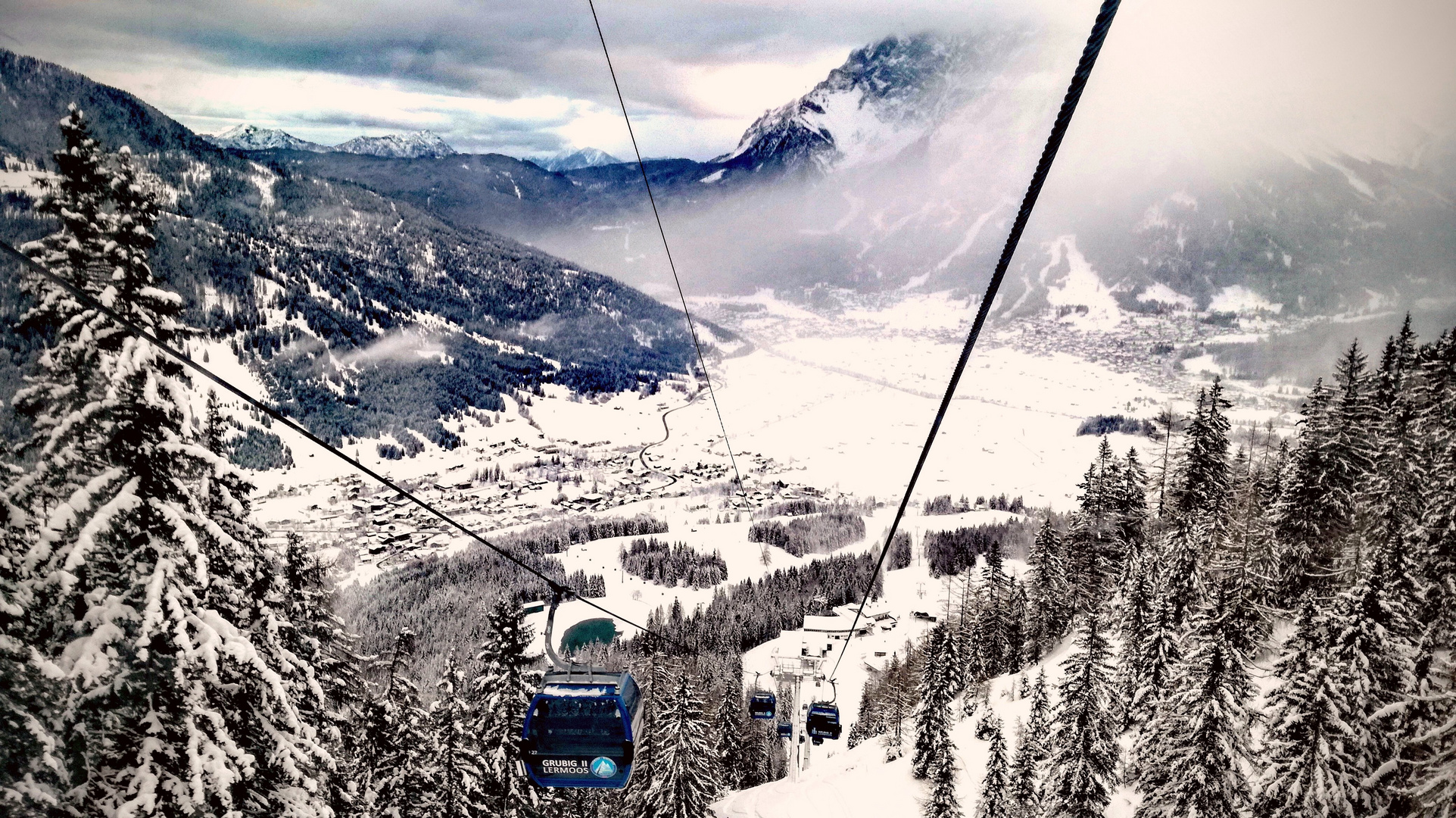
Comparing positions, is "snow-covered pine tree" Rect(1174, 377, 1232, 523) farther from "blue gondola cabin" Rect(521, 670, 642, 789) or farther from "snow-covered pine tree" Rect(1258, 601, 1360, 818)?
"blue gondola cabin" Rect(521, 670, 642, 789)

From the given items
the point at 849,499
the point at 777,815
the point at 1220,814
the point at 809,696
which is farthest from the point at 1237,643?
the point at 849,499

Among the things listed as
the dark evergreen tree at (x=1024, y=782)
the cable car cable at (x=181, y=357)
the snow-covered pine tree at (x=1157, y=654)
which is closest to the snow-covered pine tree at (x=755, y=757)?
the dark evergreen tree at (x=1024, y=782)

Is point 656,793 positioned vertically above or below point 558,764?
below

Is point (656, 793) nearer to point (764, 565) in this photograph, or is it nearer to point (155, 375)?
point (155, 375)

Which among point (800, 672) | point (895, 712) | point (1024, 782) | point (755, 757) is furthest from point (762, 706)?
point (800, 672)

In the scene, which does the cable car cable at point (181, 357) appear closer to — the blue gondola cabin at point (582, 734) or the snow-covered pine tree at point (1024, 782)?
the blue gondola cabin at point (582, 734)

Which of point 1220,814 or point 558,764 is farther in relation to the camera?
point 1220,814

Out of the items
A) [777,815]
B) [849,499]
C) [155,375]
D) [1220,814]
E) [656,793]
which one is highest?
[155,375]
